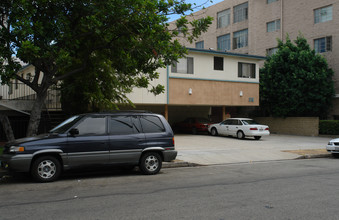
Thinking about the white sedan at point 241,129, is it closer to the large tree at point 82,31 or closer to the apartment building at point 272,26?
the apartment building at point 272,26

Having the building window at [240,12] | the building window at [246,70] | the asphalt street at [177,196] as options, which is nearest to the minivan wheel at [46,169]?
the asphalt street at [177,196]

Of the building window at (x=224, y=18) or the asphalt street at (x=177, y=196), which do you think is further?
the building window at (x=224, y=18)

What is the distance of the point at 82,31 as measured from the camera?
38.5ft

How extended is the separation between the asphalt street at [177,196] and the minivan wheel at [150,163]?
0.89 feet

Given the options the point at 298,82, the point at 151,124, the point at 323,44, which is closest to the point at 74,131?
the point at 151,124

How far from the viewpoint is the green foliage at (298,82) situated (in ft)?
89.4

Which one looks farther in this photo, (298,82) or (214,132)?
(298,82)

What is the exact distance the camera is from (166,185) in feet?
26.6

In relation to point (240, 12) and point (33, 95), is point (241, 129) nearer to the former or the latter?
point (33, 95)

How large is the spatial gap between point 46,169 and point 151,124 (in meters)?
3.21

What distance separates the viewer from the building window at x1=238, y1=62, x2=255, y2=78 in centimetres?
2700

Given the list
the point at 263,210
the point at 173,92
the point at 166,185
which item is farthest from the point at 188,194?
the point at 173,92

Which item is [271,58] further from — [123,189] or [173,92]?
[123,189]

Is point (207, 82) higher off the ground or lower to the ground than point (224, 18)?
lower
